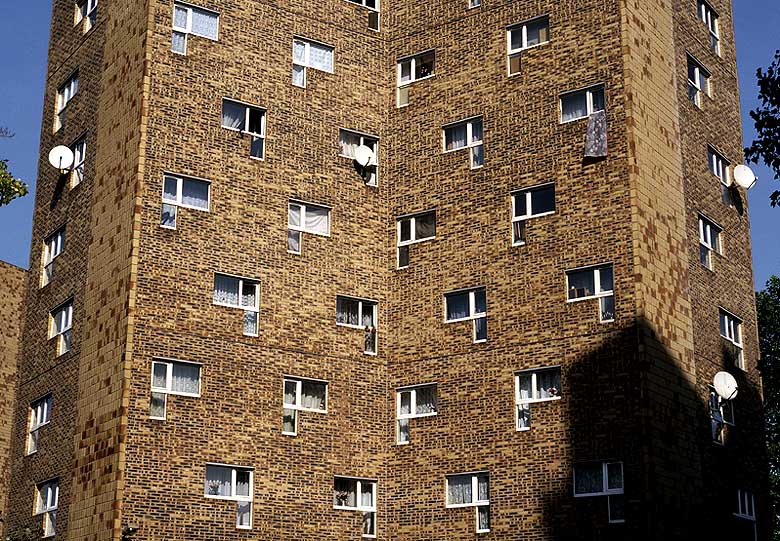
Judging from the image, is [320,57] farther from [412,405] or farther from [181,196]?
[412,405]

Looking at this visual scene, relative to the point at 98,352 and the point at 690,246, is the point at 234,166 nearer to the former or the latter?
the point at 98,352

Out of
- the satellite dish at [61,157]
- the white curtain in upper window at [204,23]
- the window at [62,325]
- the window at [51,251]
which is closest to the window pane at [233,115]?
the white curtain in upper window at [204,23]

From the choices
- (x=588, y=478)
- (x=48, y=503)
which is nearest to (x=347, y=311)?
(x=588, y=478)

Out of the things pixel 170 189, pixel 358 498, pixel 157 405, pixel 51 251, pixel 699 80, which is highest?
pixel 699 80

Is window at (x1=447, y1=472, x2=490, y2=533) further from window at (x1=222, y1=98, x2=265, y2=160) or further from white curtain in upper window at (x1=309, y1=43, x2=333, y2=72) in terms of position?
white curtain in upper window at (x1=309, y1=43, x2=333, y2=72)

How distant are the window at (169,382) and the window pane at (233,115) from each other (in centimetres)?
780

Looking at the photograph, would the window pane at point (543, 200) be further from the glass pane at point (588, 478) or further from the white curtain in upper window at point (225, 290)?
the white curtain in upper window at point (225, 290)

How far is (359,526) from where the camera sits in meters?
37.0

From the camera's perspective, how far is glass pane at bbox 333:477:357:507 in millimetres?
36969

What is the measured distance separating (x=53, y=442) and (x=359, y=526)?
9.86 meters

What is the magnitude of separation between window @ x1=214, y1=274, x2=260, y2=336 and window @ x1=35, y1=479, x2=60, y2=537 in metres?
7.59

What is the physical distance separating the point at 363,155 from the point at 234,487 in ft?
38.7

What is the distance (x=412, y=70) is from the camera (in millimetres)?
41500

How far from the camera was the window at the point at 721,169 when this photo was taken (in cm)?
4038
